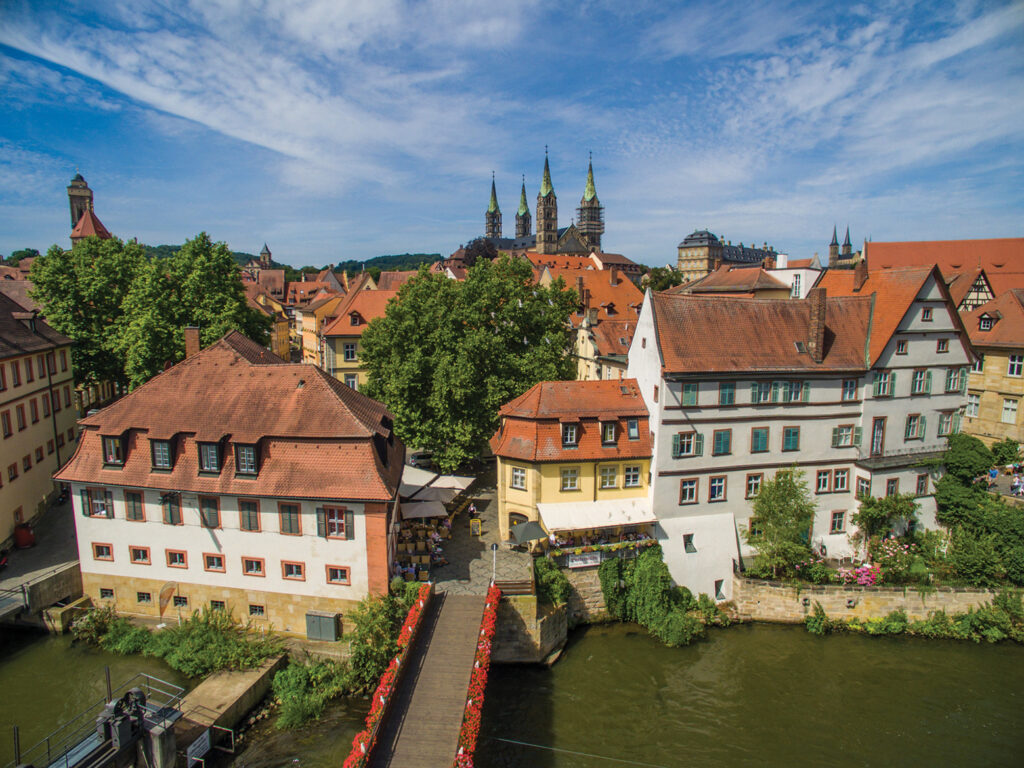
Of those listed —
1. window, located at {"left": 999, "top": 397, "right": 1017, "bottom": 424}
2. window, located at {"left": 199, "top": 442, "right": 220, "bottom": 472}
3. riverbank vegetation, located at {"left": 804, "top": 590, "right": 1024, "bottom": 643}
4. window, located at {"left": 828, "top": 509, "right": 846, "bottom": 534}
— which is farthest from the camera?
window, located at {"left": 999, "top": 397, "right": 1017, "bottom": 424}

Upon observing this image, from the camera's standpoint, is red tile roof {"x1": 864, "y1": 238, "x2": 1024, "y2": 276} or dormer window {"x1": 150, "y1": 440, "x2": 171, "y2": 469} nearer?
dormer window {"x1": 150, "y1": 440, "x2": 171, "y2": 469}

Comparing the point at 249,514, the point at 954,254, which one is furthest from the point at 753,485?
the point at 954,254

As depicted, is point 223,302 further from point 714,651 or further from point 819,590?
point 819,590

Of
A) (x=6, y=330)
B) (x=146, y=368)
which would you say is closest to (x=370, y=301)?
(x=146, y=368)

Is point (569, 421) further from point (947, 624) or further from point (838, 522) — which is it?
point (947, 624)

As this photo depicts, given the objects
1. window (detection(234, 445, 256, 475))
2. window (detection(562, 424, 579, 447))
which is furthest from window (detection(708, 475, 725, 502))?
window (detection(234, 445, 256, 475))

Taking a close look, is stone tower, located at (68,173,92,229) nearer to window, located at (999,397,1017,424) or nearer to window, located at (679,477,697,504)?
window, located at (679,477,697,504)
